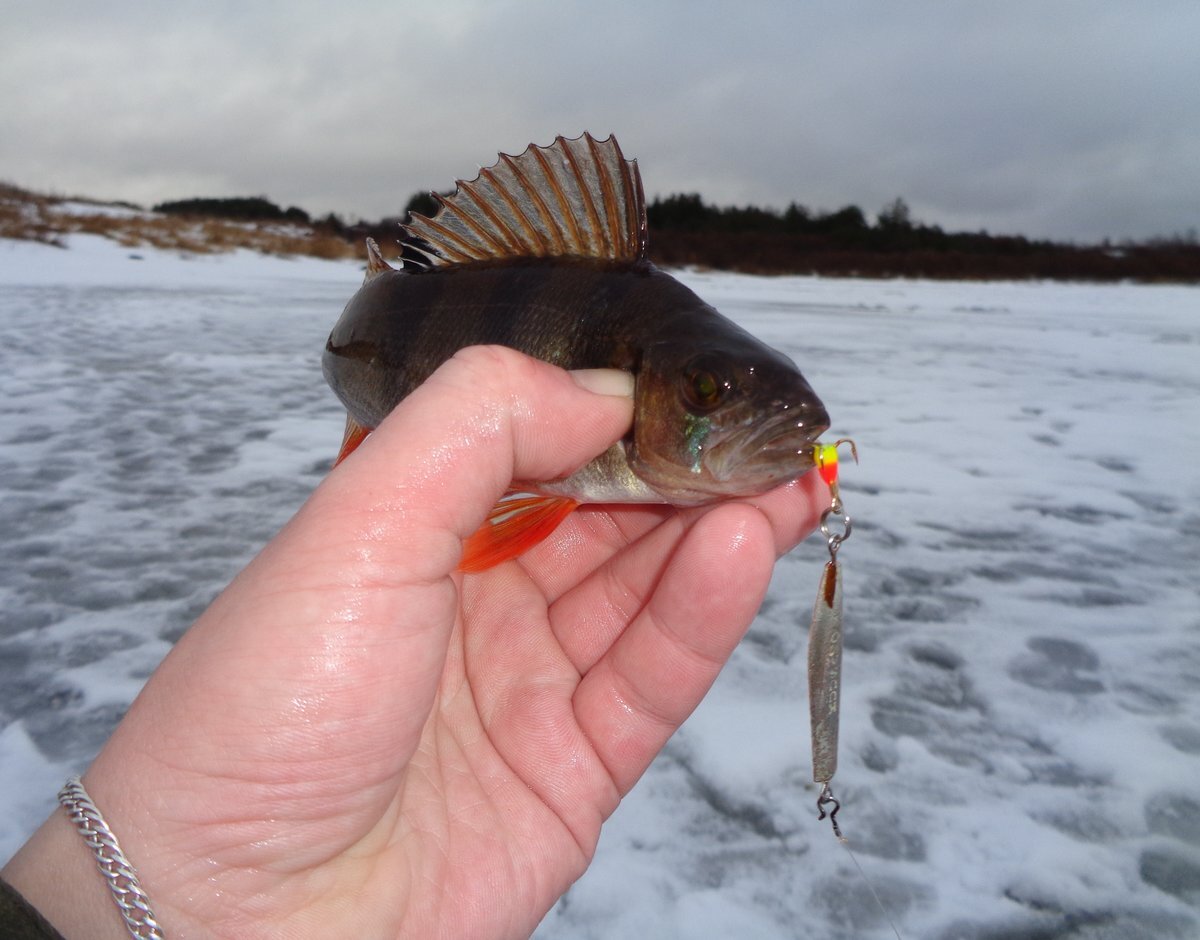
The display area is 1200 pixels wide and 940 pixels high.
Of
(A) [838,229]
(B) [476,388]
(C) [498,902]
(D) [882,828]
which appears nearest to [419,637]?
(B) [476,388]

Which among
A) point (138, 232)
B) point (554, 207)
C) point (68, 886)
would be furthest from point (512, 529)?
point (138, 232)

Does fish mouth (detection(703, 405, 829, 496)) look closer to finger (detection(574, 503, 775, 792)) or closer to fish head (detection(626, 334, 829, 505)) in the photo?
fish head (detection(626, 334, 829, 505))

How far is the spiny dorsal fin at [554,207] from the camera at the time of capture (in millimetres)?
2180

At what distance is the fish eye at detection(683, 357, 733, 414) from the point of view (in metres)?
1.78

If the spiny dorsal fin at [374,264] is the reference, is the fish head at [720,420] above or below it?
below

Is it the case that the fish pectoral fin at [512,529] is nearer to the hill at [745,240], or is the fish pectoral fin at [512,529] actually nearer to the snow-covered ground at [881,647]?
the snow-covered ground at [881,647]

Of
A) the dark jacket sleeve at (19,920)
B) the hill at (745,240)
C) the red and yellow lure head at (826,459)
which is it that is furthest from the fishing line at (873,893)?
the hill at (745,240)

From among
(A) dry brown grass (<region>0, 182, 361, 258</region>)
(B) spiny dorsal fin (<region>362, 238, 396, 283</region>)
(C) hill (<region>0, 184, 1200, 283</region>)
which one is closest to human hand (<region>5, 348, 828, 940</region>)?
(B) spiny dorsal fin (<region>362, 238, 396, 283</region>)

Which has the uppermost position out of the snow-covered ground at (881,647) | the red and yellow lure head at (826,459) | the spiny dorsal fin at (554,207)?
the spiny dorsal fin at (554,207)

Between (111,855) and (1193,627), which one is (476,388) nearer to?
(111,855)

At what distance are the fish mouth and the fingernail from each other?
0.80ft

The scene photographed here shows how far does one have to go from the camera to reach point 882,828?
2.35 metres

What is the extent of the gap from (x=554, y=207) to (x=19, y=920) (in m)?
1.88

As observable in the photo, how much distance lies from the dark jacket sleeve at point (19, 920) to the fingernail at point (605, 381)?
1251 millimetres
